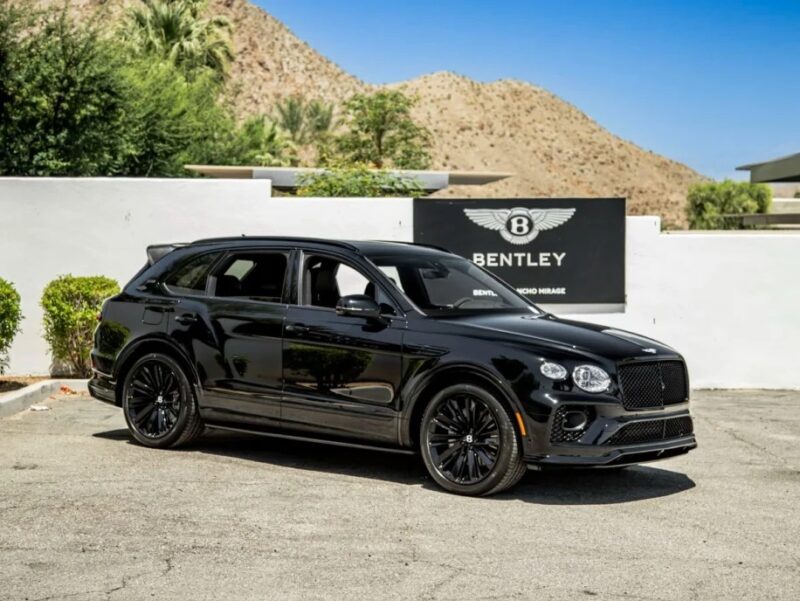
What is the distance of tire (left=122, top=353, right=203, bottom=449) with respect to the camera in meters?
10.7

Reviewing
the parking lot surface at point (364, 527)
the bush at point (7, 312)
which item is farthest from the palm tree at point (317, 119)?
the parking lot surface at point (364, 527)

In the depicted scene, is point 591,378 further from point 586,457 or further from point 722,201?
point 722,201

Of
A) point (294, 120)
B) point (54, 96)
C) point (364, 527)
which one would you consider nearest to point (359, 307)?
point (364, 527)

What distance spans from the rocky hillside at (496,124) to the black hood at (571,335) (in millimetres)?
119257

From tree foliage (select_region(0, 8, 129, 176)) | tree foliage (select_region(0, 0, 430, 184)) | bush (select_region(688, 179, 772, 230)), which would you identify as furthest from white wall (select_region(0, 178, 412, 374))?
bush (select_region(688, 179, 772, 230))

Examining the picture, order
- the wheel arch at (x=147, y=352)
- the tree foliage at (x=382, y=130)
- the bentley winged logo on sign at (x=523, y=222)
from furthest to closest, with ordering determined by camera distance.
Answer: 1. the tree foliage at (x=382, y=130)
2. the bentley winged logo on sign at (x=523, y=222)
3. the wheel arch at (x=147, y=352)

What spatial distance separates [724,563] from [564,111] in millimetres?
147918

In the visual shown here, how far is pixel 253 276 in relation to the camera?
34.9 ft

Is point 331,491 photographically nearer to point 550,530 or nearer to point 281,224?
point 550,530

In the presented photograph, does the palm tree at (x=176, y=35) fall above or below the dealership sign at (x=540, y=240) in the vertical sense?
above

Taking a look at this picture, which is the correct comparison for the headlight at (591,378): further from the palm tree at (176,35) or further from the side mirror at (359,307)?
the palm tree at (176,35)

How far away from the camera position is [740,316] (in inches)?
659

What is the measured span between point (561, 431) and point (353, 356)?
173cm

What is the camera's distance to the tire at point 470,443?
347 inches
